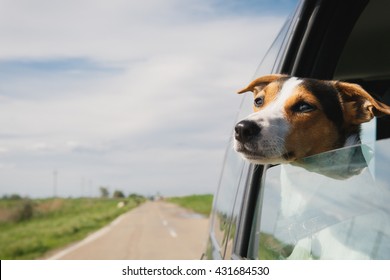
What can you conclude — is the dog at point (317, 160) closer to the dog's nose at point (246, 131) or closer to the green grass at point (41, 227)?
the dog's nose at point (246, 131)

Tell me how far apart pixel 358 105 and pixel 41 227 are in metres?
23.5

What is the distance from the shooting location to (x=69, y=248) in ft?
49.4

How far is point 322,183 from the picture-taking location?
61.0 inches

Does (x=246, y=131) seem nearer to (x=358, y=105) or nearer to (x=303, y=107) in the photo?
(x=303, y=107)

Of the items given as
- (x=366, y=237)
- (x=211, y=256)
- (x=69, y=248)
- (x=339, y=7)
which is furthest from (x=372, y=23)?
(x=69, y=248)

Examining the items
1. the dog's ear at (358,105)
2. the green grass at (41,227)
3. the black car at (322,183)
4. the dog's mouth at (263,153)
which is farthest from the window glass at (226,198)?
the green grass at (41,227)

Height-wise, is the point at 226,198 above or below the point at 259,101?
below

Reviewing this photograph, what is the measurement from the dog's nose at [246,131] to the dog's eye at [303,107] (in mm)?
118

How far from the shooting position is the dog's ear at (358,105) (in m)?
1.51

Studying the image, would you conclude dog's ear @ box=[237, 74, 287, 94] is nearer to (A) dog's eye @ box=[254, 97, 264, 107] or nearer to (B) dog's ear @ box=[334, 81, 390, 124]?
(A) dog's eye @ box=[254, 97, 264, 107]

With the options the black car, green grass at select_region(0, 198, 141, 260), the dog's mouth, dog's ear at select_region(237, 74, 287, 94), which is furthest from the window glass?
green grass at select_region(0, 198, 141, 260)

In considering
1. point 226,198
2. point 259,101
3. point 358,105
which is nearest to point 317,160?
point 358,105

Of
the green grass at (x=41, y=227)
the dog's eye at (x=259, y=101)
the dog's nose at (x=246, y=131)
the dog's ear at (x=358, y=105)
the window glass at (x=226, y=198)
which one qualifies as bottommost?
the green grass at (x=41, y=227)

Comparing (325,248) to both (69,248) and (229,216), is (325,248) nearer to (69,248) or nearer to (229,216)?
(229,216)
